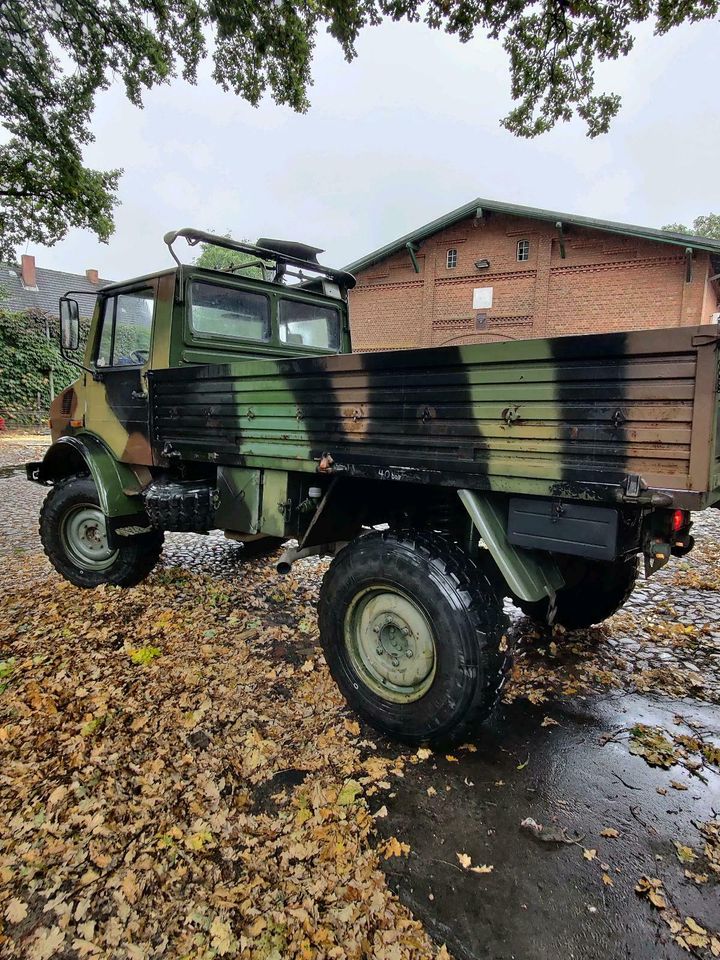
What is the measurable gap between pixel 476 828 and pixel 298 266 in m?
4.23

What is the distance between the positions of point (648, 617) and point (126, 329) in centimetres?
461

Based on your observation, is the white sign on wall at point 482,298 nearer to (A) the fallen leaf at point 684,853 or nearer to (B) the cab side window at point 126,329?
(B) the cab side window at point 126,329

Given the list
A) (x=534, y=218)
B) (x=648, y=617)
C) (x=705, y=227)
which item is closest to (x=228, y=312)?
(x=648, y=617)

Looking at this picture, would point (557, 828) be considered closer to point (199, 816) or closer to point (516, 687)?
point (516, 687)

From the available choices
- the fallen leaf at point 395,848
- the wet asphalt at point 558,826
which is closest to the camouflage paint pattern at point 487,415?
the wet asphalt at point 558,826

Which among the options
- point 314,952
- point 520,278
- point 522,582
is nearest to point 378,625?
point 522,582

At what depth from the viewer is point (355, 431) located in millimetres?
2662

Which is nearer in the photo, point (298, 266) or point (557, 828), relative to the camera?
point (557, 828)

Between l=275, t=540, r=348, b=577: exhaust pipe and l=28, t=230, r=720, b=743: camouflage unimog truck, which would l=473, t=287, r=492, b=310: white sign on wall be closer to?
l=28, t=230, r=720, b=743: camouflage unimog truck

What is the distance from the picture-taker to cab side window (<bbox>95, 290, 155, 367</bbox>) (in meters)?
4.04

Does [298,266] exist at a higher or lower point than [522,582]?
higher

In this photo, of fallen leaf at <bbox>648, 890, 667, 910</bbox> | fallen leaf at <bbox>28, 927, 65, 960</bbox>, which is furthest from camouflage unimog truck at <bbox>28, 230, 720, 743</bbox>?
fallen leaf at <bbox>28, 927, 65, 960</bbox>

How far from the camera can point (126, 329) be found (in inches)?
169

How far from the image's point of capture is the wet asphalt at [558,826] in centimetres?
171
